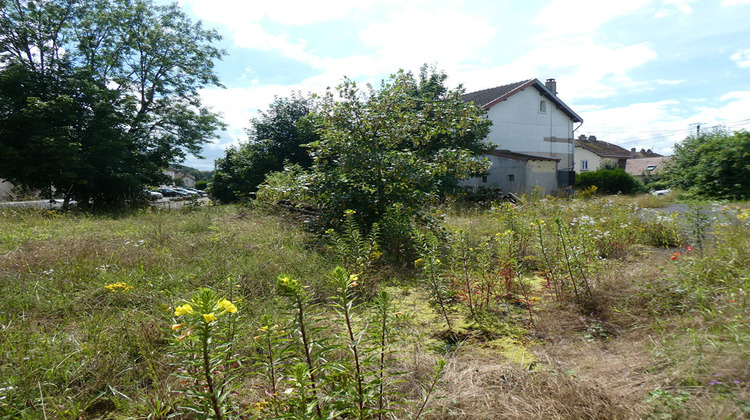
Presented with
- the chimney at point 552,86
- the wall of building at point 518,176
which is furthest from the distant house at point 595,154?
the wall of building at point 518,176

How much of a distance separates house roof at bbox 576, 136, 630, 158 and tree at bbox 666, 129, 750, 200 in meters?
23.8

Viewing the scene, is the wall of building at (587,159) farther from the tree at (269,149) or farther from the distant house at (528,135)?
the tree at (269,149)

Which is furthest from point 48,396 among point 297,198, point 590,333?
point 297,198

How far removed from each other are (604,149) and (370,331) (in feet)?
165

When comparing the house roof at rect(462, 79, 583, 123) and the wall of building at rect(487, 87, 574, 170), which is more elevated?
the house roof at rect(462, 79, 583, 123)

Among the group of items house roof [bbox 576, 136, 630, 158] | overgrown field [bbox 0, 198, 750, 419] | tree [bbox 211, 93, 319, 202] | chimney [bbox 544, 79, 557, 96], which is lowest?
overgrown field [bbox 0, 198, 750, 419]

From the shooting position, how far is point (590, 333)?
8.86 ft

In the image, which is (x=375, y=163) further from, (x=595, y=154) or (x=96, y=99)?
(x=595, y=154)

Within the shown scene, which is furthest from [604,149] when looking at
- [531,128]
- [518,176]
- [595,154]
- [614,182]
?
[518,176]

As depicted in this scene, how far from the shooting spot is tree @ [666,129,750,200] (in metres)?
11.9

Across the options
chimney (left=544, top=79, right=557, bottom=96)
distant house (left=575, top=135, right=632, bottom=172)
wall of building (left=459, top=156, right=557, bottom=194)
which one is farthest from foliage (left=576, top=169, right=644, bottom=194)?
distant house (left=575, top=135, right=632, bottom=172)

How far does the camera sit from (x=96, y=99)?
11.0 m

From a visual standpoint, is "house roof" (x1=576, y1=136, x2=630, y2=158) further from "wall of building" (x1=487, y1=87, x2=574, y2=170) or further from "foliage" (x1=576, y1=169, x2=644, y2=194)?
"foliage" (x1=576, y1=169, x2=644, y2=194)

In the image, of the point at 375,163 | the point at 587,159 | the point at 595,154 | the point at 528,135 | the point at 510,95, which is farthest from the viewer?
the point at 595,154
